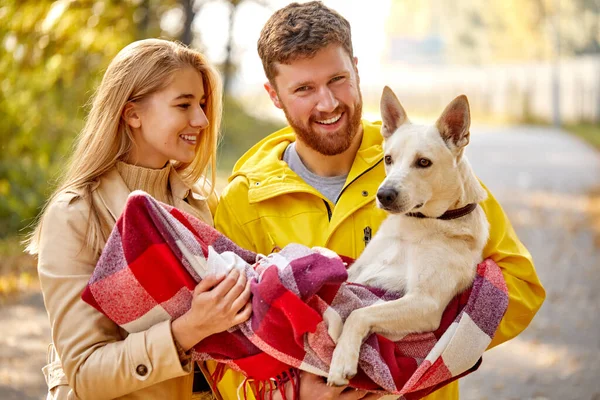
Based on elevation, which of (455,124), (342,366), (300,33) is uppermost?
(300,33)

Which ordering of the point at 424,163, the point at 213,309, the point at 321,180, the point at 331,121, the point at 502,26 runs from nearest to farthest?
the point at 213,309 → the point at 424,163 → the point at 331,121 → the point at 321,180 → the point at 502,26

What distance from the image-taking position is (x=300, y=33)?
3.03 m

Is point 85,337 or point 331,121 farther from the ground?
point 331,121

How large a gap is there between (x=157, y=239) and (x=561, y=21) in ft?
106

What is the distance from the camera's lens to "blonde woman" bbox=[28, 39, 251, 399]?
2375 mm

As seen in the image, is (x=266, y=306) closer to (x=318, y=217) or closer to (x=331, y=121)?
(x=318, y=217)

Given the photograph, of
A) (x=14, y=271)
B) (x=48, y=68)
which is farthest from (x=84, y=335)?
(x=48, y=68)

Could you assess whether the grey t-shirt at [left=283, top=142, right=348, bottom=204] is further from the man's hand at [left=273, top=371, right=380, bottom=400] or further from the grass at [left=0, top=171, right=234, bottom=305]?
the grass at [left=0, top=171, right=234, bottom=305]

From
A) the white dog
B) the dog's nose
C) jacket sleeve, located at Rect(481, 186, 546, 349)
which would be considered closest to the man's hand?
the white dog

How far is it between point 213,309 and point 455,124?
1381 mm

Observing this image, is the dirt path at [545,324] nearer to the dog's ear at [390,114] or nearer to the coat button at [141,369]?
the dog's ear at [390,114]

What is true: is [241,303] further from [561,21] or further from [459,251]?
[561,21]

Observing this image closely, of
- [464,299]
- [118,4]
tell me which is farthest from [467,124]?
[118,4]

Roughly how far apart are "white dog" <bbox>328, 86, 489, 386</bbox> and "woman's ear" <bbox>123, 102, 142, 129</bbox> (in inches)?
39.2
